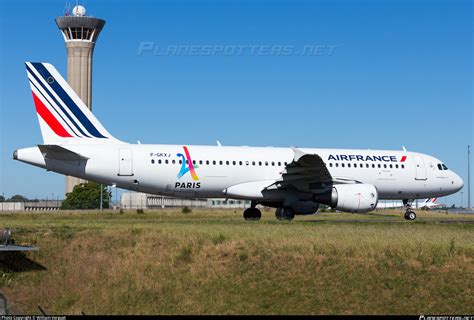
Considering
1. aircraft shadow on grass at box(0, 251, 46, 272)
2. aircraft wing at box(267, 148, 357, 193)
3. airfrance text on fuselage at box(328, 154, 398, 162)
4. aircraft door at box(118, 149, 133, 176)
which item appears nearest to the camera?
aircraft shadow on grass at box(0, 251, 46, 272)

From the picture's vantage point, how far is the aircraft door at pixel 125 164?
40356 millimetres

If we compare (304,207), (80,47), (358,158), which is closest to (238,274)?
(304,207)

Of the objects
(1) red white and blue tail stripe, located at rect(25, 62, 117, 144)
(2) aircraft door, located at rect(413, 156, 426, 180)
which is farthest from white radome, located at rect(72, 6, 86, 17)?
(2) aircraft door, located at rect(413, 156, 426, 180)

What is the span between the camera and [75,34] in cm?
14575

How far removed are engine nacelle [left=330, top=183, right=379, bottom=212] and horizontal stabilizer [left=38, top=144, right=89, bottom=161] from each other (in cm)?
1280

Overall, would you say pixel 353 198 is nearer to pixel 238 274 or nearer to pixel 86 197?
pixel 238 274

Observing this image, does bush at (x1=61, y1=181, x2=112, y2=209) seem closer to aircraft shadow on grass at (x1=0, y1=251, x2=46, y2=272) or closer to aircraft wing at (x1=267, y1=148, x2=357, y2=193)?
aircraft wing at (x1=267, y1=148, x2=357, y2=193)

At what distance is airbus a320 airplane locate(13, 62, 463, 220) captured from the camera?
40125 millimetres

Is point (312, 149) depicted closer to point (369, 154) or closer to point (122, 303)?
point (369, 154)

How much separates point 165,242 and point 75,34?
12129cm

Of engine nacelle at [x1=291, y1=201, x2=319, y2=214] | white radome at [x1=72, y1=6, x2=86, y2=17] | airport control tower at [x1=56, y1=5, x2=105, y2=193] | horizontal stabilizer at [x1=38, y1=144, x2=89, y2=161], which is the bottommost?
engine nacelle at [x1=291, y1=201, x2=319, y2=214]

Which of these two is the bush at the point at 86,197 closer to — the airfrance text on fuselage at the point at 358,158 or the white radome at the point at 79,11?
the white radome at the point at 79,11

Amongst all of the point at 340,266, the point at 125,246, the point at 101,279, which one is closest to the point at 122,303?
the point at 101,279

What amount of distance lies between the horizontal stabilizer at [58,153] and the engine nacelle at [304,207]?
36.9ft
